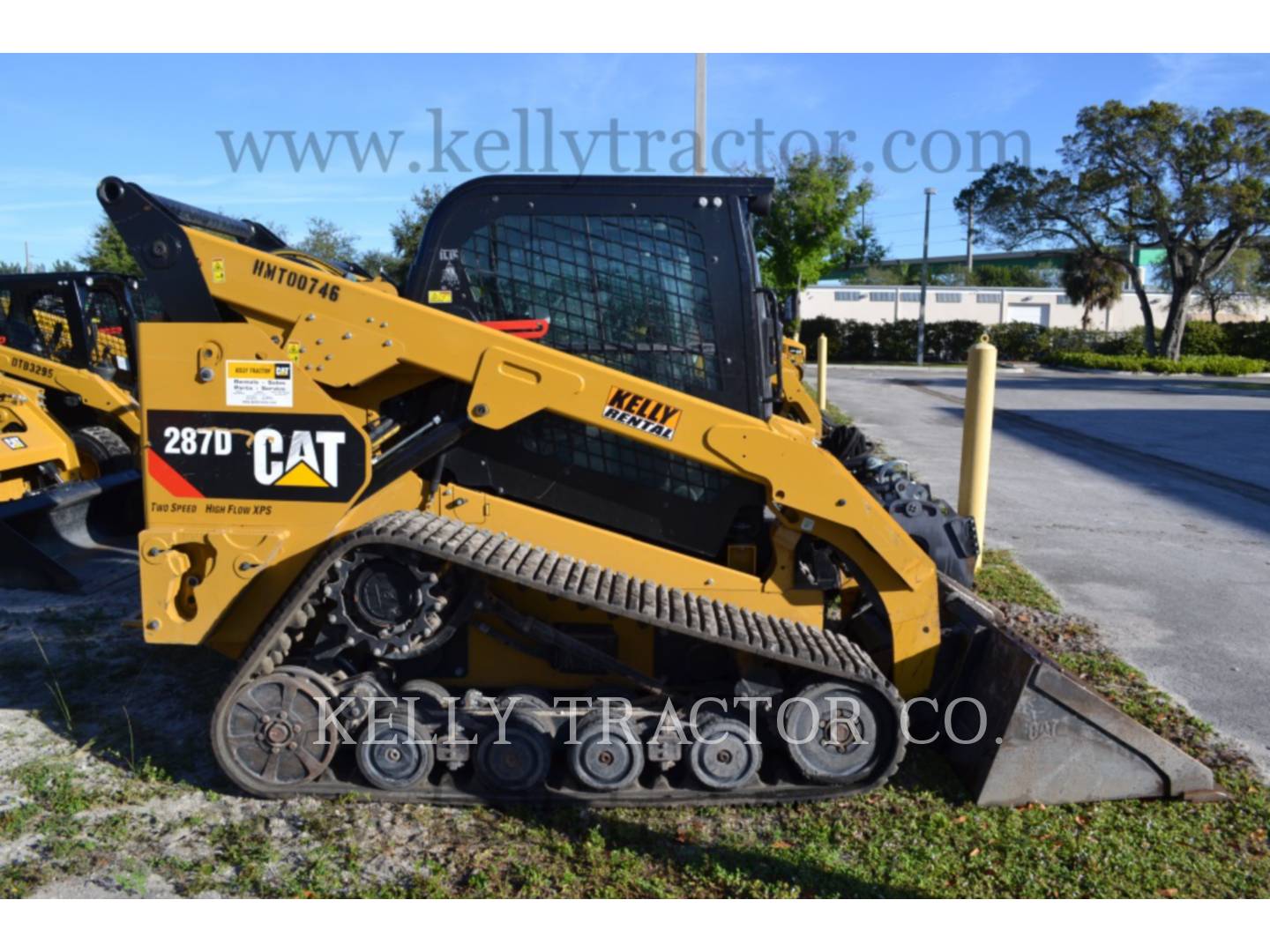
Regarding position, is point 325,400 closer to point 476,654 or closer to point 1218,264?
point 476,654

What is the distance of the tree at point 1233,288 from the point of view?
54.0m

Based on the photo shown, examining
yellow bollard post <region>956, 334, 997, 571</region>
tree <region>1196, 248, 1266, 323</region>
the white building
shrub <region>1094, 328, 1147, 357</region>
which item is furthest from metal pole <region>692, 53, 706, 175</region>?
tree <region>1196, 248, 1266, 323</region>

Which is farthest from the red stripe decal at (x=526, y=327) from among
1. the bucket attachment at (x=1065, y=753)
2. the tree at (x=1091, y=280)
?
the tree at (x=1091, y=280)

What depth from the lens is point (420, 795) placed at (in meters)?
4.00

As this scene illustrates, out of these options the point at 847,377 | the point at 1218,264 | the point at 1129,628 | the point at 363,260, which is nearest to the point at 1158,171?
the point at 1218,264

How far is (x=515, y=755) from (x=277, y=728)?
92 centimetres

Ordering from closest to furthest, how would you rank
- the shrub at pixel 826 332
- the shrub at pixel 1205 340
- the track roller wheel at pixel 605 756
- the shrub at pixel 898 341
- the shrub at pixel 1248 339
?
1. the track roller wheel at pixel 605 756
2. the shrub at pixel 1248 339
3. the shrub at pixel 1205 340
4. the shrub at pixel 898 341
5. the shrub at pixel 826 332

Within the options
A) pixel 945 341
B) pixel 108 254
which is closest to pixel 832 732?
pixel 108 254

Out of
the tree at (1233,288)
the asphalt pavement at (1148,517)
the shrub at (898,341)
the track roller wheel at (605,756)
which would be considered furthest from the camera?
the tree at (1233,288)

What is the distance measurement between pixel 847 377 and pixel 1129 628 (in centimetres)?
2475

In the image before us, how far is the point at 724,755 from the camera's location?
4.03 metres

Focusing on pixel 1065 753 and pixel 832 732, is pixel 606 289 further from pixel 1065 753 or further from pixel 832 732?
pixel 1065 753

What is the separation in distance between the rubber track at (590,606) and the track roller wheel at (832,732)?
0.05m

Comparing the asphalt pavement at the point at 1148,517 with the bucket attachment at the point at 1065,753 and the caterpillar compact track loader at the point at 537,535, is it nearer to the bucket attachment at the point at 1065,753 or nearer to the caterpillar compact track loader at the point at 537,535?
the bucket attachment at the point at 1065,753
